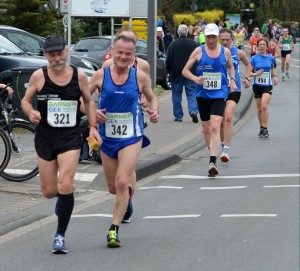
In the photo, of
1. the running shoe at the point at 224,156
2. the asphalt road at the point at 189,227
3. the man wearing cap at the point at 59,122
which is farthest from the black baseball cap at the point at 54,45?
the running shoe at the point at 224,156

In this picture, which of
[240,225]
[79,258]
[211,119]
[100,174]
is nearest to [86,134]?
[100,174]

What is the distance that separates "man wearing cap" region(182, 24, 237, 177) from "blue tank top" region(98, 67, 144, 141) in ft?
14.6

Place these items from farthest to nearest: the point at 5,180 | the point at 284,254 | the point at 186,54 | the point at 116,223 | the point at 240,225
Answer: the point at 186,54, the point at 5,180, the point at 240,225, the point at 116,223, the point at 284,254

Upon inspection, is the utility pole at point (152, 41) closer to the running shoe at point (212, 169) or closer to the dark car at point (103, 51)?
the dark car at point (103, 51)

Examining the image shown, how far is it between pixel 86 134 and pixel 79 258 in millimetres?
5159

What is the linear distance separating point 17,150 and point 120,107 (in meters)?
3.95

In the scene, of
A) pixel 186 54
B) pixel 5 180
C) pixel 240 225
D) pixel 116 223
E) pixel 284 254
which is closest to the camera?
pixel 284 254

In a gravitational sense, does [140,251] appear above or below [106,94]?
below

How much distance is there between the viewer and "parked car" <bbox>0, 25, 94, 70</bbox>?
997 inches

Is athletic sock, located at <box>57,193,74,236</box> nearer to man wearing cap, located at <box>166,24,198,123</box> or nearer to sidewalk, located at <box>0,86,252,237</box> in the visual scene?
sidewalk, located at <box>0,86,252,237</box>

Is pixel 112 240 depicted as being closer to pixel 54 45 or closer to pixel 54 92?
pixel 54 92

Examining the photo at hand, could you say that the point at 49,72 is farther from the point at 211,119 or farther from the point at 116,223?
the point at 211,119

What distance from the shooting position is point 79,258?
8633 mm

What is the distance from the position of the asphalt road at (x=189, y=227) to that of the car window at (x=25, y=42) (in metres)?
11.4
